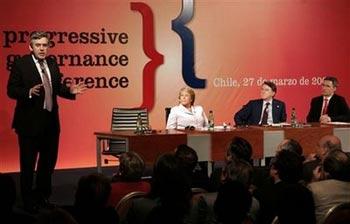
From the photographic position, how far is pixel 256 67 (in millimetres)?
9938

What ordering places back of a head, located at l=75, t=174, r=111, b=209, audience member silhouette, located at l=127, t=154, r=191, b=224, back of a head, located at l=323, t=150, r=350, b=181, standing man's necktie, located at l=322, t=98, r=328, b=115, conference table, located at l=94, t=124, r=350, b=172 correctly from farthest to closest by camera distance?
standing man's necktie, located at l=322, t=98, r=328, b=115 → conference table, located at l=94, t=124, r=350, b=172 → back of a head, located at l=323, t=150, r=350, b=181 → back of a head, located at l=75, t=174, r=111, b=209 → audience member silhouette, located at l=127, t=154, r=191, b=224

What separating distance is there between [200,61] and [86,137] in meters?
1.95

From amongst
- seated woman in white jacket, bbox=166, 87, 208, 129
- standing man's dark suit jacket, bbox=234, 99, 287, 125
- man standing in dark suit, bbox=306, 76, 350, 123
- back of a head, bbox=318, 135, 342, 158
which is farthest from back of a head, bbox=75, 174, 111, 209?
man standing in dark suit, bbox=306, 76, 350, 123

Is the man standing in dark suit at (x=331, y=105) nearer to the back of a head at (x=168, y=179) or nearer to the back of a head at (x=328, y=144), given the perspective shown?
the back of a head at (x=328, y=144)

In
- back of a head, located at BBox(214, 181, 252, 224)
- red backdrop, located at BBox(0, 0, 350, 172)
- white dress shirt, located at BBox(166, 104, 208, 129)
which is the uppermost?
red backdrop, located at BBox(0, 0, 350, 172)

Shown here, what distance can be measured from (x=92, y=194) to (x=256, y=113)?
4.76m

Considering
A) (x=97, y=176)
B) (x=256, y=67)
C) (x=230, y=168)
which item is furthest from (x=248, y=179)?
(x=256, y=67)

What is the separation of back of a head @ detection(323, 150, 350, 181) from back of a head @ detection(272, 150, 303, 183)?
164mm

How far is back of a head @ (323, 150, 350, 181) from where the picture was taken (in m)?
3.91

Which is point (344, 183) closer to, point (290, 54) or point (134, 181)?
point (134, 181)

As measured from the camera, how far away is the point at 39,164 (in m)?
6.09

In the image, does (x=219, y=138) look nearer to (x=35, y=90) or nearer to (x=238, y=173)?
(x=35, y=90)

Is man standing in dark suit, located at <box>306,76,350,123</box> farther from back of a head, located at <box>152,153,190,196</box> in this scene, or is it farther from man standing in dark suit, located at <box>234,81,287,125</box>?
back of a head, located at <box>152,153,190,196</box>

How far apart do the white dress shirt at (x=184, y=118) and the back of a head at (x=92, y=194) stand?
417 centimetres
